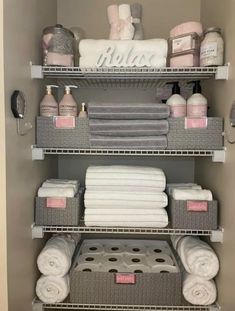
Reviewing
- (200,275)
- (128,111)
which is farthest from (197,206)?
(128,111)

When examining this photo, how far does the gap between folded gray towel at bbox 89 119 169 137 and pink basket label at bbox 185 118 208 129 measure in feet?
0.32

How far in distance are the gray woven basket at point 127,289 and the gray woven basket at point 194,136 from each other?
57 cm

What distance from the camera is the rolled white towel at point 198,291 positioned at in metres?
1.33

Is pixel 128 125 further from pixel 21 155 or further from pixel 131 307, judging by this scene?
pixel 131 307

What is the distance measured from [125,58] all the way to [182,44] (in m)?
0.26

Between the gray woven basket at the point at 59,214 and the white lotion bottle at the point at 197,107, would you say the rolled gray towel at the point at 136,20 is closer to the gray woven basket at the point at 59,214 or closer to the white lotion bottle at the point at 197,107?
the white lotion bottle at the point at 197,107

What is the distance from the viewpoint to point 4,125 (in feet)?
3.34

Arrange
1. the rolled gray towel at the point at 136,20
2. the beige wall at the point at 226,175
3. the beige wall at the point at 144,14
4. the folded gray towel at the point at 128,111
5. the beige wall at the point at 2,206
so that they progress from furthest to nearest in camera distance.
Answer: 1. the beige wall at the point at 144,14
2. the rolled gray towel at the point at 136,20
3. the folded gray towel at the point at 128,111
4. the beige wall at the point at 226,175
5. the beige wall at the point at 2,206

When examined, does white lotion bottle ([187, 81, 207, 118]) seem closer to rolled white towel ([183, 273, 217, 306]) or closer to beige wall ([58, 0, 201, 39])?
beige wall ([58, 0, 201, 39])

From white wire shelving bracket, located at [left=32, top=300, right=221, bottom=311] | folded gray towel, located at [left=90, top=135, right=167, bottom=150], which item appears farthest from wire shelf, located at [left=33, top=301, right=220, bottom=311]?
folded gray towel, located at [left=90, top=135, right=167, bottom=150]

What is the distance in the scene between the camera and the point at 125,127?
1.32m

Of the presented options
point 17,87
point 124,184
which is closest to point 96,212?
point 124,184

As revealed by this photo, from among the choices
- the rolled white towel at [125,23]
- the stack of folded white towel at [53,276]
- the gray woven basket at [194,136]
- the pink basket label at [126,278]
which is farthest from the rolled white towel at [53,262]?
the rolled white towel at [125,23]

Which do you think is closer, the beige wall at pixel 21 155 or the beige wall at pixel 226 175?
the beige wall at pixel 21 155
